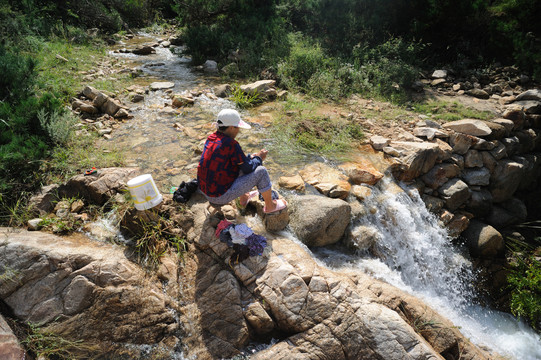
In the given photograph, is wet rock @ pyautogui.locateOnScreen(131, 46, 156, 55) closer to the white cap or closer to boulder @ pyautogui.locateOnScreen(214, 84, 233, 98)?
boulder @ pyautogui.locateOnScreen(214, 84, 233, 98)

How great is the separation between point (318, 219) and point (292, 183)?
0.79 m

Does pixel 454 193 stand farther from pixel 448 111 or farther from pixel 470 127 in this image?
pixel 448 111

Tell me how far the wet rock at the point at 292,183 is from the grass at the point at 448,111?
3705mm

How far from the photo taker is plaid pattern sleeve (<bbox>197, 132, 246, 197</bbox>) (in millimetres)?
3217

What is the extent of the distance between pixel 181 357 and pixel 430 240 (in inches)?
155

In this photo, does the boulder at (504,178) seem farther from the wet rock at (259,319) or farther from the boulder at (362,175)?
the wet rock at (259,319)

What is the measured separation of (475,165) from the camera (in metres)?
5.71

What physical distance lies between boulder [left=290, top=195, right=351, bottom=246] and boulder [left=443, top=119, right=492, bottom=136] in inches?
130

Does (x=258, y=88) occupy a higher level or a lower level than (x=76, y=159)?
higher

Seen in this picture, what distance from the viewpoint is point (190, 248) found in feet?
11.6

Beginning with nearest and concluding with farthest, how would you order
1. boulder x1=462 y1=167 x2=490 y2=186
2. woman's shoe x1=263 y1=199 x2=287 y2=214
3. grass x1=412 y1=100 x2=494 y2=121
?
1. woman's shoe x1=263 y1=199 x2=287 y2=214
2. boulder x1=462 y1=167 x2=490 y2=186
3. grass x1=412 y1=100 x2=494 y2=121

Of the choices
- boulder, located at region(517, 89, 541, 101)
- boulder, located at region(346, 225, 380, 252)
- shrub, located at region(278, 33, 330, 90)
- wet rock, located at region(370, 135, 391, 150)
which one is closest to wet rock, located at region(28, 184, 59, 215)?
boulder, located at region(346, 225, 380, 252)

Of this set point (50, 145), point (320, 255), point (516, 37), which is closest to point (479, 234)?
point (320, 255)

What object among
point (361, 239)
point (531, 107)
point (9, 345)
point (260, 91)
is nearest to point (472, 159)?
point (531, 107)
